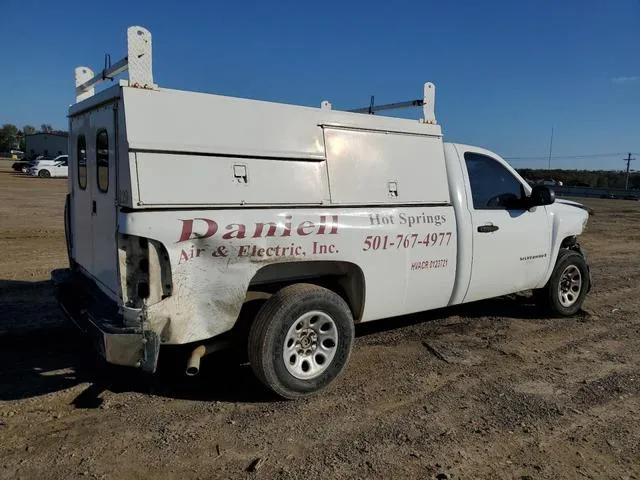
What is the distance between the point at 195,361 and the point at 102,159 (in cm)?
174

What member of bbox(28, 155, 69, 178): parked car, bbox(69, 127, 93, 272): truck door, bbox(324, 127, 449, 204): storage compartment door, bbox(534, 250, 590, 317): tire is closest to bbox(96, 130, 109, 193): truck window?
bbox(69, 127, 93, 272): truck door

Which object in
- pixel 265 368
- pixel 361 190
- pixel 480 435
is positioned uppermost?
pixel 361 190

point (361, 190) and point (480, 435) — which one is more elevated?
point (361, 190)

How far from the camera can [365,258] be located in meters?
4.66

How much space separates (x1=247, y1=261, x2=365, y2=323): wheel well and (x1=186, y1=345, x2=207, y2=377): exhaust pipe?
0.56 metres

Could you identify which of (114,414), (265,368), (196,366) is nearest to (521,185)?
(265,368)

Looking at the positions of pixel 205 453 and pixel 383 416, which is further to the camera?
pixel 383 416

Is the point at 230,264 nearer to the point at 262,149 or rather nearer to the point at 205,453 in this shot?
the point at 262,149

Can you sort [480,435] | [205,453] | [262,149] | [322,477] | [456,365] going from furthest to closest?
[456,365], [262,149], [480,435], [205,453], [322,477]

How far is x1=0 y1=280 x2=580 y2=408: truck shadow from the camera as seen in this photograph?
14.4 ft

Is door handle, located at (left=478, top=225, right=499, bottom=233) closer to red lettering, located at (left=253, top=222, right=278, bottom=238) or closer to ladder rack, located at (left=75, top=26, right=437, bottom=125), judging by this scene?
ladder rack, located at (left=75, top=26, right=437, bottom=125)

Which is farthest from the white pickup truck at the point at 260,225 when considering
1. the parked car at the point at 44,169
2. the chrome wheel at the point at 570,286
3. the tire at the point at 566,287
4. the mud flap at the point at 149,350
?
Result: the parked car at the point at 44,169

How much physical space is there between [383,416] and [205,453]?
1.34m

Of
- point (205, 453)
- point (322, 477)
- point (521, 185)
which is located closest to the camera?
point (322, 477)
